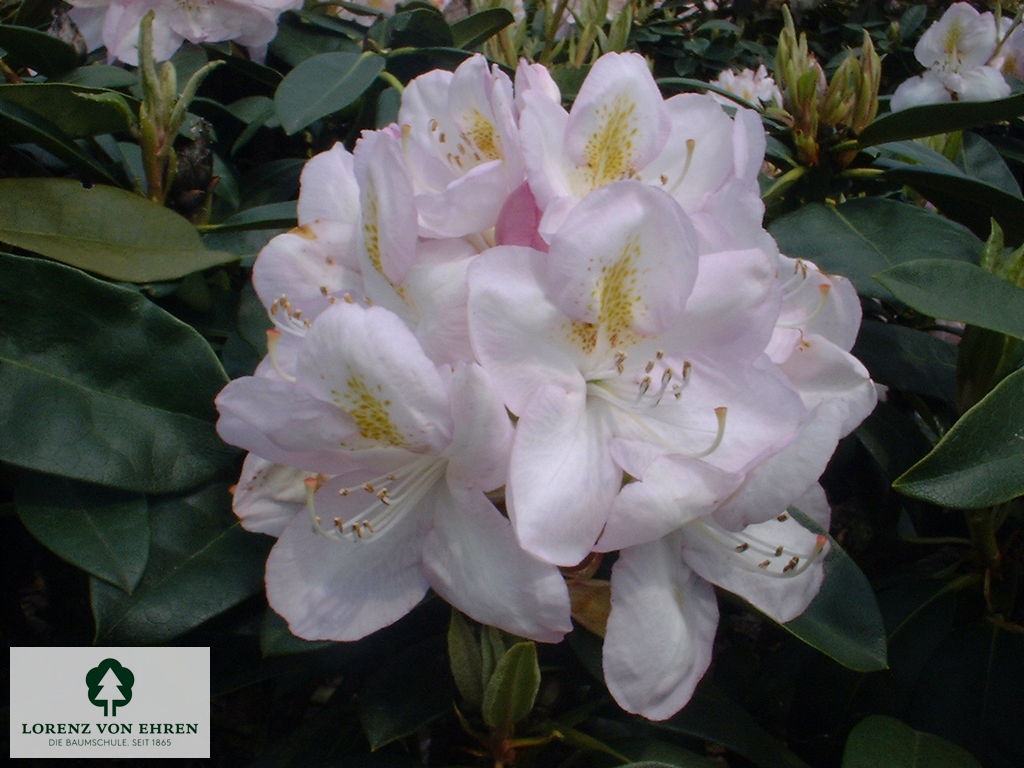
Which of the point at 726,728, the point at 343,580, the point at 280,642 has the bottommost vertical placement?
the point at 726,728

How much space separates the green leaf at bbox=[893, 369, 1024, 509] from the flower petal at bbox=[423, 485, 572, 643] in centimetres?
28

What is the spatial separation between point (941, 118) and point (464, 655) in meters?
0.76

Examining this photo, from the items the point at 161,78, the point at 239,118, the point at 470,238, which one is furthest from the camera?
the point at 239,118

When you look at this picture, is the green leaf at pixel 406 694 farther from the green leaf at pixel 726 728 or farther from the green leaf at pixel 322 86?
the green leaf at pixel 322 86

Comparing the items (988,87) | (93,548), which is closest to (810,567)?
(93,548)

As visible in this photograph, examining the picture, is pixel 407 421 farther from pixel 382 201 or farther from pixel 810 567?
pixel 810 567

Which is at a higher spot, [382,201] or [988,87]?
[382,201]

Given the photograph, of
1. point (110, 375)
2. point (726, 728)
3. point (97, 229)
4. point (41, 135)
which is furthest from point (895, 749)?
point (41, 135)

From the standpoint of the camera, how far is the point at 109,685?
0.74 meters

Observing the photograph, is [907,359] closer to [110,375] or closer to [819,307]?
[819,307]

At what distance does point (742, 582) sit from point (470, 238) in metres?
0.33

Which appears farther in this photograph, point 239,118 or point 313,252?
point 239,118

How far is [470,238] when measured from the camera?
649 millimetres

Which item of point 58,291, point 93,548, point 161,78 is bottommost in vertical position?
point 93,548
